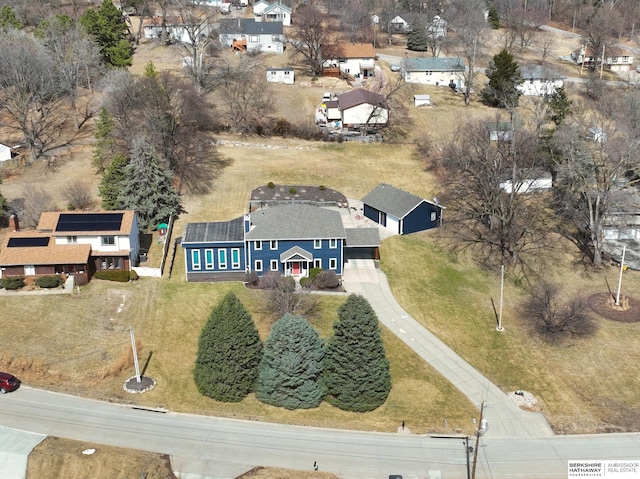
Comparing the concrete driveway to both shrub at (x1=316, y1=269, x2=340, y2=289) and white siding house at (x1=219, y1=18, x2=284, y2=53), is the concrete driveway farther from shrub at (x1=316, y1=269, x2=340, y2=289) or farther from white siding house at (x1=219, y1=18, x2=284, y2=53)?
white siding house at (x1=219, y1=18, x2=284, y2=53)

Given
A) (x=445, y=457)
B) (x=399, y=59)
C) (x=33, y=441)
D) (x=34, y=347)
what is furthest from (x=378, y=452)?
(x=399, y=59)

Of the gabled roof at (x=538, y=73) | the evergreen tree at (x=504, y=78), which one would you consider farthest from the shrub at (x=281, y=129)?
the gabled roof at (x=538, y=73)

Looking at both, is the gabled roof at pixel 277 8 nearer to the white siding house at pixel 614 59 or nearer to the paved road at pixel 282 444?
the white siding house at pixel 614 59

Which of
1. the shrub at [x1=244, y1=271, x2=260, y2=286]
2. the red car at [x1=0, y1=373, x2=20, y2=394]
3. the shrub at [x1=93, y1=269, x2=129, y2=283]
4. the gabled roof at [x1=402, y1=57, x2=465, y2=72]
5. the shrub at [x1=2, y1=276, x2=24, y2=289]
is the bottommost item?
the red car at [x1=0, y1=373, x2=20, y2=394]

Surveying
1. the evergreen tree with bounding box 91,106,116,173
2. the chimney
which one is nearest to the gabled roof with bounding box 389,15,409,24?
the evergreen tree with bounding box 91,106,116,173

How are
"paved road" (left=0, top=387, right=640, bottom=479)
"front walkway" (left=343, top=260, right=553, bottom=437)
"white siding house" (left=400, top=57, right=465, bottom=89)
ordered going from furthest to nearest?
"white siding house" (left=400, top=57, right=465, bottom=89) → "front walkway" (left=343, top=260, right=553, bottom=437) → "paved road" (left=0, top=387, right=640, bottom=479)

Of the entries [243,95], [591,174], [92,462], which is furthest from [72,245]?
[591,174]

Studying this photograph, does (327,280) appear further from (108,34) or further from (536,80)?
(536,80)
